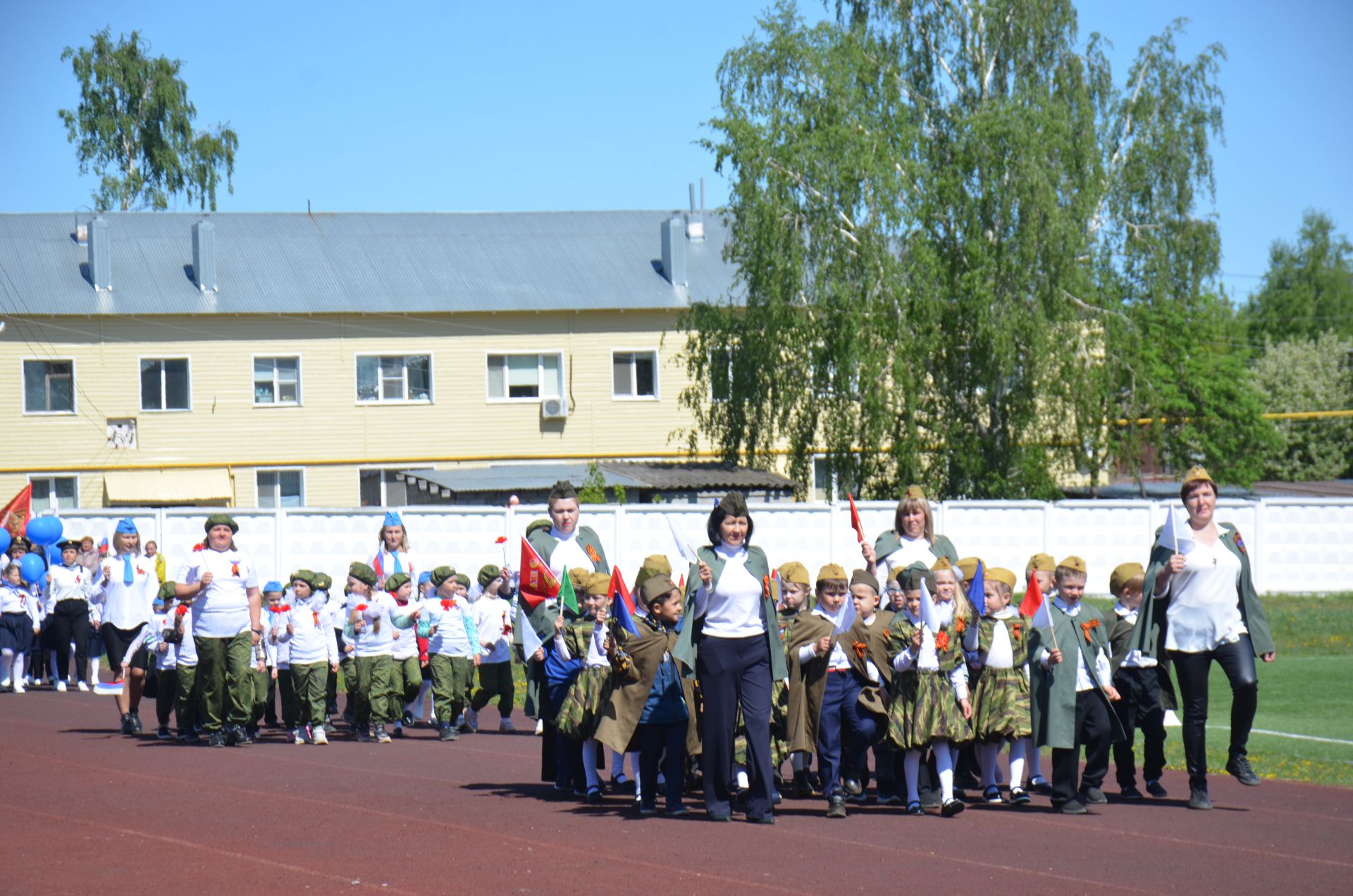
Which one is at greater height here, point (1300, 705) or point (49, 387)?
point (49, 387)

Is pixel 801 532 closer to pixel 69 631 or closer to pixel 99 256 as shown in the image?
pixel 69 631

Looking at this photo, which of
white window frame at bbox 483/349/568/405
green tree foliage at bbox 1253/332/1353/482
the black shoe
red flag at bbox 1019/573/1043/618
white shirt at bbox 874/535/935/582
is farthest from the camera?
green tree foliage at bbox 1253/332/1353/482

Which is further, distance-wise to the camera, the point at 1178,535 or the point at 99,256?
the point at 99,256

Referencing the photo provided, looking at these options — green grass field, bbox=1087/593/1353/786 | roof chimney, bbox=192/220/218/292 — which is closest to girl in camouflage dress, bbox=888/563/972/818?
green grass field, bbox=1087/593/1353/786

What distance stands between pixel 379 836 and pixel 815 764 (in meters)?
4.45

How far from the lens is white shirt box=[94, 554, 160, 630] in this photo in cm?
1691

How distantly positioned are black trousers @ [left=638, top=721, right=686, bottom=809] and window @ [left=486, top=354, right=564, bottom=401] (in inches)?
1270

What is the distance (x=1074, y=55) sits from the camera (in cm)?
3434

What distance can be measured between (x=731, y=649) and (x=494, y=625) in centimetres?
634

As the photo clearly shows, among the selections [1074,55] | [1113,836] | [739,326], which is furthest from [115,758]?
[1074,55]

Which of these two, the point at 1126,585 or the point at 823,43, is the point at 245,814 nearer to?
the point at 1126,585

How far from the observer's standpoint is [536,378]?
42.0 metres

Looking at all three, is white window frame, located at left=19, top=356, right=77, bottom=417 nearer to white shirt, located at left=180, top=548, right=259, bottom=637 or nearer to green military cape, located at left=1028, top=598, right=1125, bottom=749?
white shirt, located at left=180, top=548, right=259, bottom=637

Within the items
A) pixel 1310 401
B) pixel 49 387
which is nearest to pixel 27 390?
pixel 49 387
